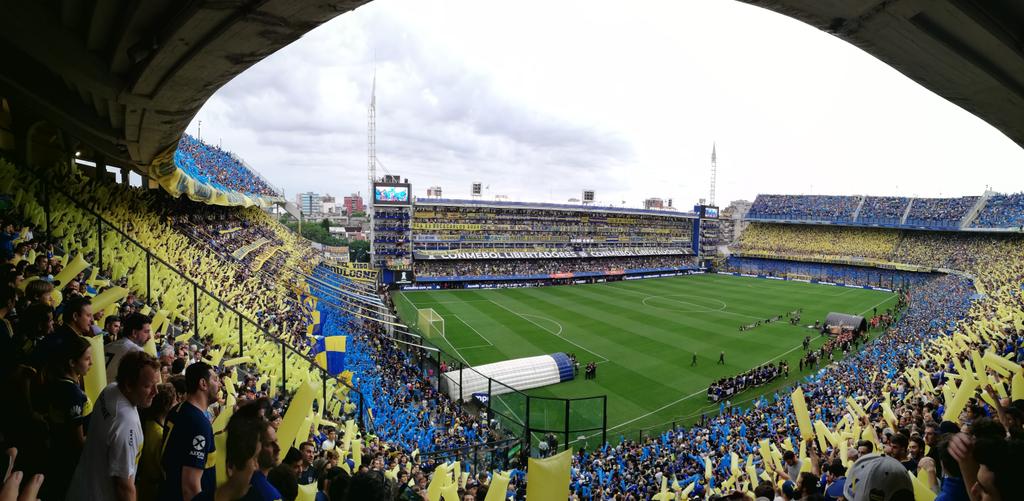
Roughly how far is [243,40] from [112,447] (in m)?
3.43

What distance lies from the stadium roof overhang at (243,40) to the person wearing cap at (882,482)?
9.53 feet

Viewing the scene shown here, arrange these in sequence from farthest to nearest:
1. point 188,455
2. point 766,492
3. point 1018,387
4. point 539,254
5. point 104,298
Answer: point 539,254 → point 1018,387 → point 104,298 → point 766,492 → point 188,455

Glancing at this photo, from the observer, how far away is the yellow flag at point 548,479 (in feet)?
10.3

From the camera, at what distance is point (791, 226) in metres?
73.2

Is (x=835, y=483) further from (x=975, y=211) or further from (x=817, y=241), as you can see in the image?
(x=817, y=241)

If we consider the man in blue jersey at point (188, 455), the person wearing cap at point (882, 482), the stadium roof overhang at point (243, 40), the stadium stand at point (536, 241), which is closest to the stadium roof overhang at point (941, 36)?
the stadium roof overhang at point (243, 40)

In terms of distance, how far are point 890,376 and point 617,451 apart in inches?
369

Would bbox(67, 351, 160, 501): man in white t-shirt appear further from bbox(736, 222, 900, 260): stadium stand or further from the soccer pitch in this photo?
bbox(736, 222, 900, 260): stadium stand

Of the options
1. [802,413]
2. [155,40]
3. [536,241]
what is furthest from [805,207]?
[155,40]

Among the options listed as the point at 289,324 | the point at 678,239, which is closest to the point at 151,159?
the point at 289,324

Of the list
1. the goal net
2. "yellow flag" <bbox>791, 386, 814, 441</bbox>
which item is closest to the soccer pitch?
the goal net

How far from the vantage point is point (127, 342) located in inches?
165

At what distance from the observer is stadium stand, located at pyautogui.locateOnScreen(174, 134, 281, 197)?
2859cm

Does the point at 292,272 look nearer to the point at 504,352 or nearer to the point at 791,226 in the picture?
the point at 504,352
